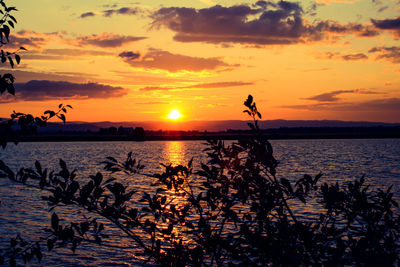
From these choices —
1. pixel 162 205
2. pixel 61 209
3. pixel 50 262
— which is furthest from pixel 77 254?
pixel 162 205

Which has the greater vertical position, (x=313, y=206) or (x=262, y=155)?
(x=262, y=155)

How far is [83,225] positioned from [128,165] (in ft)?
4.35

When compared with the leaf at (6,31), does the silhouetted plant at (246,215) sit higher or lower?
lower

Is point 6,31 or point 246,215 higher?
point 6,31

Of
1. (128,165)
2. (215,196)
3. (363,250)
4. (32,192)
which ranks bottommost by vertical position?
(32,192)

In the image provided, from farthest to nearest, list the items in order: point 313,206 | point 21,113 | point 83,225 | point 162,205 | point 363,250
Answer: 1. point 313,206
2. point 162,205
3. point 21,113
4. point 83,225
5. point 363,250

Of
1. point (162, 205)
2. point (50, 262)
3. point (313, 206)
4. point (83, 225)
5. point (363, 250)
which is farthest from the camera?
point (313, 206)

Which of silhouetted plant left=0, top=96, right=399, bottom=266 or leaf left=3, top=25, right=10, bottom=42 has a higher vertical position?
leaf left=3, top=25, right=10, bottom=42

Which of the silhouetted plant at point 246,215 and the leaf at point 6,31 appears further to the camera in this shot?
the leaf at point 6,31

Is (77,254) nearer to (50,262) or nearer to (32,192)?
(50,262)

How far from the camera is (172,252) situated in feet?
23.7

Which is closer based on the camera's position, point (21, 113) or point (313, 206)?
point (21, 113)

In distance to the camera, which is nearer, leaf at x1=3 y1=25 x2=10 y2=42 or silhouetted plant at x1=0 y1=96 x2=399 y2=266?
silhouetted plant at x1=0 y1=96 x2=399 y2=266

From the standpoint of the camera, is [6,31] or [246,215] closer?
[6,31]
